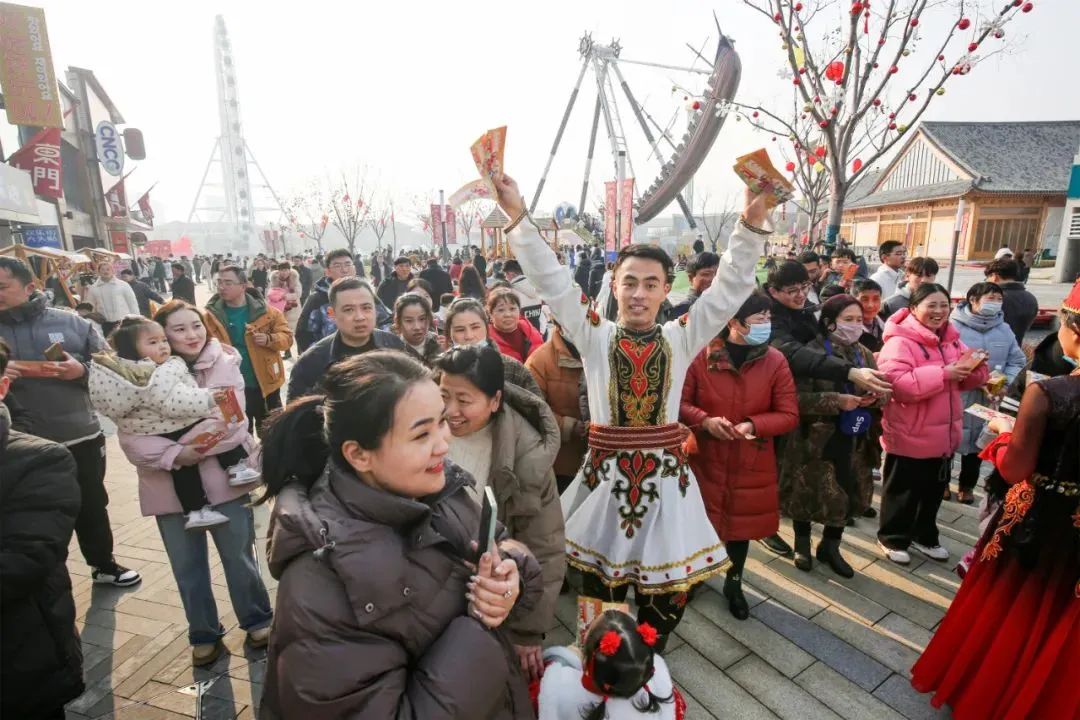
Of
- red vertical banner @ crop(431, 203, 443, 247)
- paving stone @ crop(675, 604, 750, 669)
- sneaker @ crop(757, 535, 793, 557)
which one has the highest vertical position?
red vertical banner @ crop(431, 203, 443, 247)

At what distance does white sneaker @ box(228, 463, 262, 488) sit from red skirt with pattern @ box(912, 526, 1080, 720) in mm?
3275

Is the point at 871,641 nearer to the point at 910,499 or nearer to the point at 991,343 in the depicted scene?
the point at 910,499

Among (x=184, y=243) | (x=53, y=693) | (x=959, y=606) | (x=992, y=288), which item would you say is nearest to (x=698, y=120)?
(x=992, y=288)

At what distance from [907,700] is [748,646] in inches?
27.6

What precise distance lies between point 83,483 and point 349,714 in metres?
3.29

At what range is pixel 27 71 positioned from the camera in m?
14.0

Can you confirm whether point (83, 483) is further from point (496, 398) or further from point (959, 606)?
point (959, 606)

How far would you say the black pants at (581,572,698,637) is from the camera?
2474 mm

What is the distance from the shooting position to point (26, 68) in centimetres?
1393

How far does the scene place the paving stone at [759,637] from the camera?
279 cm

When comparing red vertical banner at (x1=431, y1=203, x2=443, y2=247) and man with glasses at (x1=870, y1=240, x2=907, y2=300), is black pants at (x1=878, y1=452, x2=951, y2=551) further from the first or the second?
red vertical banner at (x1=431, y1=203, x2=443, y2=247)

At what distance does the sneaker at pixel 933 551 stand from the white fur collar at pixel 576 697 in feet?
9.35

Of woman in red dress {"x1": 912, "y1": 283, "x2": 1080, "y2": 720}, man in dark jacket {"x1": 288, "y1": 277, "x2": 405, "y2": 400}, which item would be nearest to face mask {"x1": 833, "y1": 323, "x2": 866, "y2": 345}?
woman in red dress {"x1": 912, "y1": 283, "x2": 1080, "y2": 720}

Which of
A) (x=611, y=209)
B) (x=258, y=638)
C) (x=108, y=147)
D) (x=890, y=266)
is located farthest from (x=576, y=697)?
(x=108, y=147)
